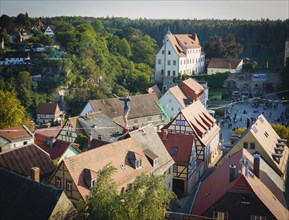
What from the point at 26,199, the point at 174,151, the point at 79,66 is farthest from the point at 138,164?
the point at 79,66

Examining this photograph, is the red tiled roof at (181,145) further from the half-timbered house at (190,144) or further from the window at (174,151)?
the window at (174,151)

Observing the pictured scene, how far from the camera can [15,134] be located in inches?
1422

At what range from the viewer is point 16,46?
277 feet

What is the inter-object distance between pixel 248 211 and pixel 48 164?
42.4 ft

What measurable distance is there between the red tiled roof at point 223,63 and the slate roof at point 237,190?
5281cm

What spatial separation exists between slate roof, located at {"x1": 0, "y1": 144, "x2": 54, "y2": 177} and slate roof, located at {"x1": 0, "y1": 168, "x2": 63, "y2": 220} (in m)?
5.10

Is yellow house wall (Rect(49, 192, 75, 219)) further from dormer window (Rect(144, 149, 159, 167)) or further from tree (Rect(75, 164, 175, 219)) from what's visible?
dormer window (Rect(144, 149, 159, 167))

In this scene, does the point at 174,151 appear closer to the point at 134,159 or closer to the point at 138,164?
the point at 138,164

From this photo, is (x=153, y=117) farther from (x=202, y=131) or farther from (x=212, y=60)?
(x=212, y=60)

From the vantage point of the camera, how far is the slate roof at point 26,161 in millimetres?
24138

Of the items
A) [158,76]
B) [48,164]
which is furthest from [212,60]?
[48,164]

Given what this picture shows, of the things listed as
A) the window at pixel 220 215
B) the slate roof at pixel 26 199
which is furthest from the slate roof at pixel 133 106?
the slate roof at pixel 26 199

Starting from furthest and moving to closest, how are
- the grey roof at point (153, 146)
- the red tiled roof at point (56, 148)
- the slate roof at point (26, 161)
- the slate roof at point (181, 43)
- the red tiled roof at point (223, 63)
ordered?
the red tiled roof at point (223, 63), the slate roof at point (181, 43), the red tiled roof at point (56, 148), the grey roof at point (153, 146), the slate roof at point (26, 161)

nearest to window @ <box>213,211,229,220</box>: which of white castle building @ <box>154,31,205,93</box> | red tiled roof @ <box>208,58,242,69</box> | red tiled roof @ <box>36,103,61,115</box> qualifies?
red tiled roof @ <box>36,103,61,115</box>
